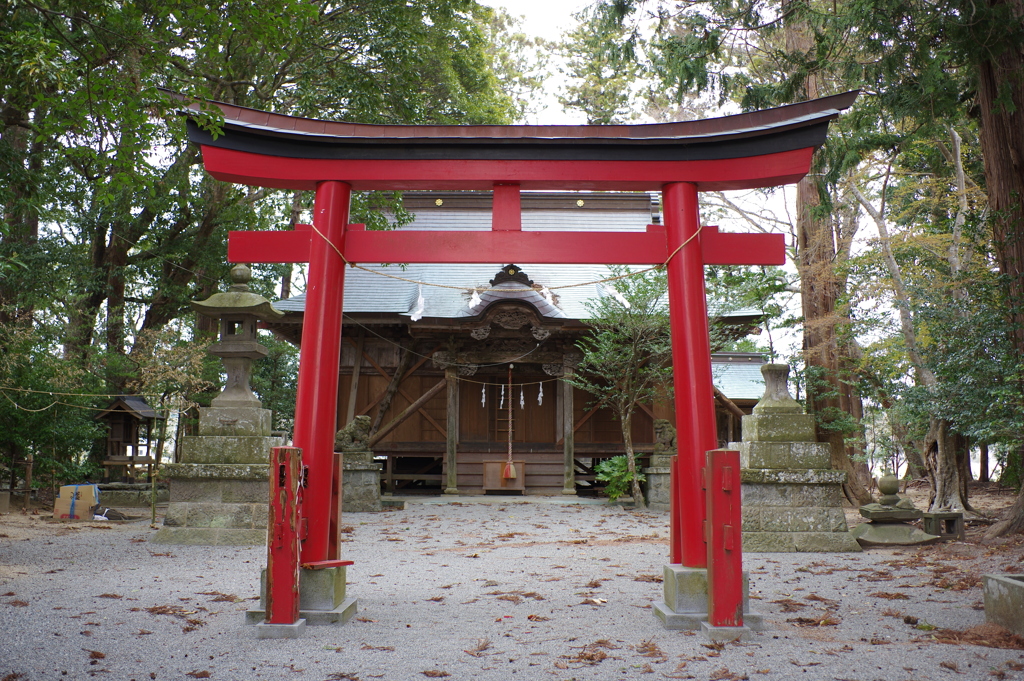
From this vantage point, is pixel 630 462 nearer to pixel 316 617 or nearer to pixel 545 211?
pixel 545 211

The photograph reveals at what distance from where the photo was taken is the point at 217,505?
7949mm

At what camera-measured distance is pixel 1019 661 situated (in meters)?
3.70

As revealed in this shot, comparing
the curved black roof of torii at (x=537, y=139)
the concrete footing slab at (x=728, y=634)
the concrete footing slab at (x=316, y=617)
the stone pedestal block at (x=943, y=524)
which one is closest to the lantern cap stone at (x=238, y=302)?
the curved black roof of torii at (x=537, y=139)

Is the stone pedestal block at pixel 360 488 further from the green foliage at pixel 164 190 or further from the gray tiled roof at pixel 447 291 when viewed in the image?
the green foliage at pixel 164 190

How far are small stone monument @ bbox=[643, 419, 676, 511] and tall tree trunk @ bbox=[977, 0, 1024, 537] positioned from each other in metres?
→ 5.01

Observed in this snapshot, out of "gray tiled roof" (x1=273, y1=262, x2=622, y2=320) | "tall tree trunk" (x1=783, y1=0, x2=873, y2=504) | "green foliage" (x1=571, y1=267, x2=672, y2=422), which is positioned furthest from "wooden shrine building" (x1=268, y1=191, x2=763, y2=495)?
"tall tree trunk" (x1=783, y1=0, x2=873, y2=504)

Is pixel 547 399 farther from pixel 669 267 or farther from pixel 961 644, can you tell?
pixel 961 644

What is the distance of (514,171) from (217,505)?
17.3ft

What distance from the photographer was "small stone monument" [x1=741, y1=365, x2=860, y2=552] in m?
7.54

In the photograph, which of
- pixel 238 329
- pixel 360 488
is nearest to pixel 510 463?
pixel 360 488

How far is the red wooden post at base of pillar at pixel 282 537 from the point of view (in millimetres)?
4289

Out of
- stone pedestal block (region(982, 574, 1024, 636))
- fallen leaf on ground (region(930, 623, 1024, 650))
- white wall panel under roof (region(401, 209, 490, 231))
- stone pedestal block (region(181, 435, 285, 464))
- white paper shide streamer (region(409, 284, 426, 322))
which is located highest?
white wall panel under roof (region(401, 209, 490, 231))

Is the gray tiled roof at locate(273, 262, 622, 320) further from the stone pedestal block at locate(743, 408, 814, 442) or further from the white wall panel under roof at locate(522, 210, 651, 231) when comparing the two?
the stone pedestal block at locate(743, 408, 814, 442)

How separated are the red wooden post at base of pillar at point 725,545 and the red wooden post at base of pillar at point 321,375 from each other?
8.20 ft
